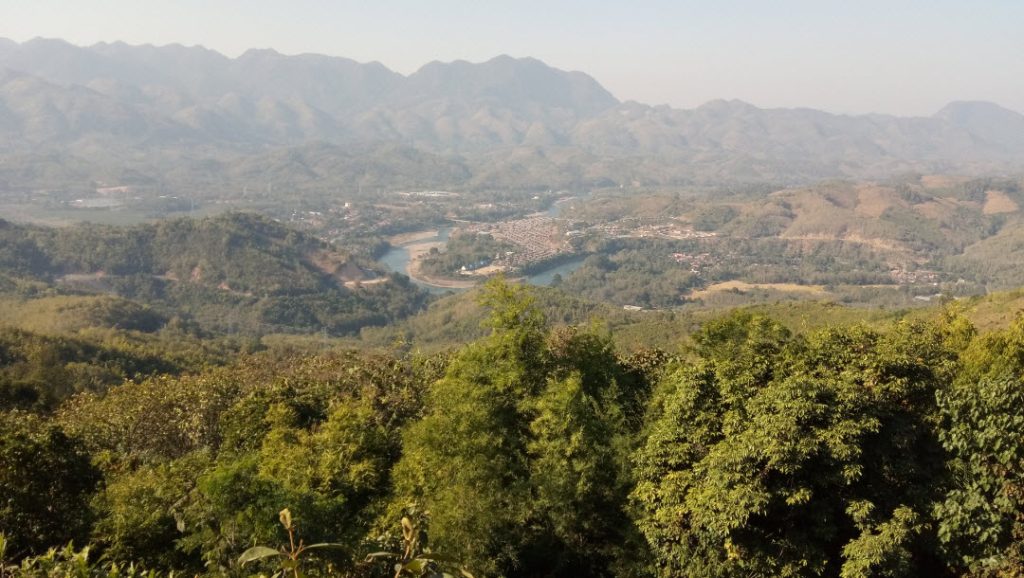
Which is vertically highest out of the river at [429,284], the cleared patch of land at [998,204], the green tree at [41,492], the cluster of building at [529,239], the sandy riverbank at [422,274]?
the green tree at [41,492]

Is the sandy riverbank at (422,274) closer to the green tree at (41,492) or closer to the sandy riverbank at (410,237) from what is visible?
the sandy riverbank at (410,237)

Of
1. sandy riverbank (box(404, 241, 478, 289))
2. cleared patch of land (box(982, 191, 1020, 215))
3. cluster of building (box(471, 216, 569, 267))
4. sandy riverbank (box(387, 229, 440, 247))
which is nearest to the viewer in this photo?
sandy riverbank (box(404, 241, 478, 289))

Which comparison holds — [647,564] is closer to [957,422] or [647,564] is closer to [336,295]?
[957,422]

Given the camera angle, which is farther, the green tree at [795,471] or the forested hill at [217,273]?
the forested hill at [217,273]

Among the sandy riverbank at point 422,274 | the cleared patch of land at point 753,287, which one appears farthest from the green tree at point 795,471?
the cleared patch of land at point 753,287

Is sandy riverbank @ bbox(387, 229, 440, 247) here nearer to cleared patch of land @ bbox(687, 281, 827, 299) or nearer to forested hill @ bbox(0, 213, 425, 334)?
forested hill @ bbox(0, 213, 425, 334)

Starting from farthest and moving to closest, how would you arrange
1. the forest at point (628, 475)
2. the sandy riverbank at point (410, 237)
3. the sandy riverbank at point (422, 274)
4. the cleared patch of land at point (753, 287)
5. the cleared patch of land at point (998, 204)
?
the cleared patch of land at point (998, 204), the sandy riverbank at point (410, 237), the sandy riverbank at point (422, 274), the cleared patch of land at point (753, 287), the forest at point (628, 475)

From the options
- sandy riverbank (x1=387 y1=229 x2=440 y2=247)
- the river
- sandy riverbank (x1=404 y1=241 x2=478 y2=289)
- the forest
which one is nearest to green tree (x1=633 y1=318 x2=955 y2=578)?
the forest
